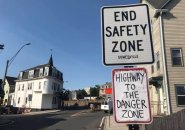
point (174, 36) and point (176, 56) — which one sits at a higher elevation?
point (174, 36)

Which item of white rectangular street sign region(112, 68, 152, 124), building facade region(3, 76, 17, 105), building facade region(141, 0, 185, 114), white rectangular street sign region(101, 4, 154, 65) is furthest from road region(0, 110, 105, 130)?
building facade region(3, 76, 17, 105)

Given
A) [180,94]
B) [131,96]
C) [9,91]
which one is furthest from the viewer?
[9,91]

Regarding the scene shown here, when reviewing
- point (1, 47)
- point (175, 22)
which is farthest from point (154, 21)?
point (1, 47)

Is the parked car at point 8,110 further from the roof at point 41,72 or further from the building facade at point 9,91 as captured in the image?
the building facade at point 9,91

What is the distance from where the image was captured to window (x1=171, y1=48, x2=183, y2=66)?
22280 millimetres

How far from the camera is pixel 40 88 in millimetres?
65812

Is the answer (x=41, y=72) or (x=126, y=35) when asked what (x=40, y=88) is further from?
(x=126, y=35)

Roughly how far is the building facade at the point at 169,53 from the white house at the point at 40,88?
44440 millimetres

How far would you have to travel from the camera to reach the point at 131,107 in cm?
299

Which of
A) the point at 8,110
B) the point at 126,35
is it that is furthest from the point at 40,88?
the point at 126,35

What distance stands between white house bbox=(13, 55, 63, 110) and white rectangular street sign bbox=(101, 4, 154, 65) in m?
60.4

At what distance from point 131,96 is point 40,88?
64.5 meters

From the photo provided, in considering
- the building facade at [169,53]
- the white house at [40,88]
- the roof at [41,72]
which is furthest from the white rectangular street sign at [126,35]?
the roof at [41,72]

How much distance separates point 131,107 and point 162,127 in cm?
1285
